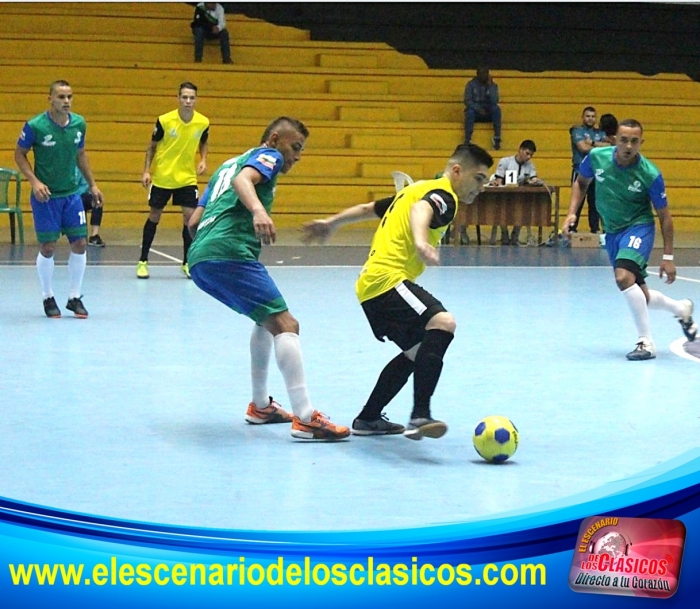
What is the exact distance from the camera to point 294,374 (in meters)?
5.64

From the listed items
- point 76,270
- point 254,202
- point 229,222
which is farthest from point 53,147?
point 254,202

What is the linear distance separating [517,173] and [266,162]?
1334 cm

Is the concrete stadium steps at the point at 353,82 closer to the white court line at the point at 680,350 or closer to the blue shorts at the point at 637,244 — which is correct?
the white court line at the point at 680,350

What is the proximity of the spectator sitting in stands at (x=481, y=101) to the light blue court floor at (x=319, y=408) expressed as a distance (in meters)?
9.90

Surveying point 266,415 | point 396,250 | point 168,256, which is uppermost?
point 396,250

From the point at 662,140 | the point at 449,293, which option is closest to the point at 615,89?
the point at 662,140

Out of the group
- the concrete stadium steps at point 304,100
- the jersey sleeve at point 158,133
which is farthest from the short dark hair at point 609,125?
the jersey sleeve at point 158,133

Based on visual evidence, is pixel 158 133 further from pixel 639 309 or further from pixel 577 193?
pixel 639 309

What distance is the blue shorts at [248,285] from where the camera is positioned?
572cm

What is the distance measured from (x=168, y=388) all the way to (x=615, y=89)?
59.0 ft

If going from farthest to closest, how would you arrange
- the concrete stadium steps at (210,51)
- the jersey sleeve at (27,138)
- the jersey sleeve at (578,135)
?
the concrete stadium steps at (210,51) → the jersey sleeve at (578,135) → the jersey sleeve at (27,138)

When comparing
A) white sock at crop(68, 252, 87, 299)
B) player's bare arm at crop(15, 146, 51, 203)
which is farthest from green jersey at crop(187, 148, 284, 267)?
white sock at crop(68, 252, 87, 299)

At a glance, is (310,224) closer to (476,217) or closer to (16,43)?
(476,217)

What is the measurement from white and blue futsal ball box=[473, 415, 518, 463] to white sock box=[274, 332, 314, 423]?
34.6 inches
